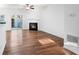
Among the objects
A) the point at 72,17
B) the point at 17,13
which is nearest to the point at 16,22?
the point at 17,13

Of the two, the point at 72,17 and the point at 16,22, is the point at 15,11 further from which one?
the point at 72,17

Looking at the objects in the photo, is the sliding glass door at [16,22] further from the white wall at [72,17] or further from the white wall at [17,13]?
the white wall at [72,17]

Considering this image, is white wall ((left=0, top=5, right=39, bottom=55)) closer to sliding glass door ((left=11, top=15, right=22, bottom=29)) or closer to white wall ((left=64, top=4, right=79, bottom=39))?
sliding glass door ((left=11, top=15, right=22, bottom=29))

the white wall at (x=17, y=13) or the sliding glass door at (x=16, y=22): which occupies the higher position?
the white wall at (x=17, y=13)

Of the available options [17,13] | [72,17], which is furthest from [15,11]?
[72,17]

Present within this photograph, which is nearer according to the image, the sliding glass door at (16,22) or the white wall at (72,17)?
the white wall at (72,17)

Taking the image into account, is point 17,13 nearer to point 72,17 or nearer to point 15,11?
point 15,11

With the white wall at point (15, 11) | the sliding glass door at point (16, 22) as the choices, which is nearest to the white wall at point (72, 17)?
the white wall at point (15, 11)

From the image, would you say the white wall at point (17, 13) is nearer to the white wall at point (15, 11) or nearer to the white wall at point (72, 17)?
the white wall at point (15, 11)

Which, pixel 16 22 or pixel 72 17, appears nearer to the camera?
pixel 72 17

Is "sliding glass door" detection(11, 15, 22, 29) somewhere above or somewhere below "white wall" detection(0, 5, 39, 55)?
below

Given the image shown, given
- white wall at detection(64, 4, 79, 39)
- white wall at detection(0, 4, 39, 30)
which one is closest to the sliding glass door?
white wall at detection(0, 4, 39, 30)

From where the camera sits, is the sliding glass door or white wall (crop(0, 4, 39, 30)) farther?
the sliding glass door
